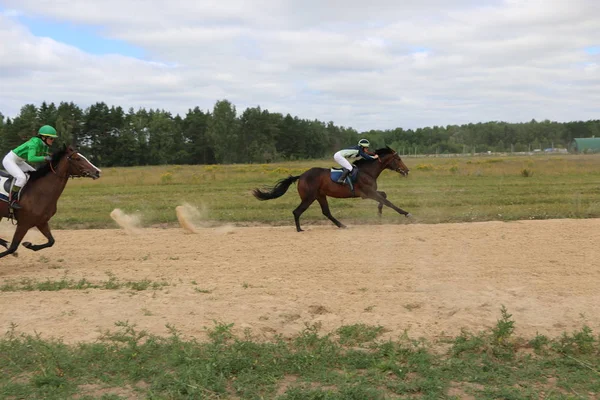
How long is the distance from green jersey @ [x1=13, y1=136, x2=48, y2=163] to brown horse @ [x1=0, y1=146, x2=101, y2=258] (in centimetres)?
21

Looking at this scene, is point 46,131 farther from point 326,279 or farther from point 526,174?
point 526,174

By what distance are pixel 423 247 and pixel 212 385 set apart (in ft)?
22.4

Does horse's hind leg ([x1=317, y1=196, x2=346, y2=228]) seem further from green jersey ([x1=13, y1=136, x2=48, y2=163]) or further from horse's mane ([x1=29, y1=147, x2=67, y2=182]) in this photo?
green jersey ([x1=13, y1=136, x2=48, y2=163])

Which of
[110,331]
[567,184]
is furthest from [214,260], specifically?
[567,184]

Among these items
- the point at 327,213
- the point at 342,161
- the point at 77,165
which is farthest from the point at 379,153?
the point at 77,165

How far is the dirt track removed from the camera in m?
6.57

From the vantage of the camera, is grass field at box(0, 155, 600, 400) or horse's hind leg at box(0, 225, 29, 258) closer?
grass field at box(0, 155, 600, 400)

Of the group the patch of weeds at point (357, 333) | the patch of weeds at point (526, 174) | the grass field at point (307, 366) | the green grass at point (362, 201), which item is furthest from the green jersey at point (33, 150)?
the patch of weeds at point (526, 174)

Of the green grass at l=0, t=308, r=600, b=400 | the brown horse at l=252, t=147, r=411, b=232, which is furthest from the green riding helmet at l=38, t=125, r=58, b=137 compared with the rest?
the brown horse at l=252, t=147, r=411, b=232

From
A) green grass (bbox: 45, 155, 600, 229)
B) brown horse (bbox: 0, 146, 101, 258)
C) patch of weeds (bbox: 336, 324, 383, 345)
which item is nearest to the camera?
patch of weeds (bbox: 336, 324, 383, 345)

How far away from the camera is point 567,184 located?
84.6 ft

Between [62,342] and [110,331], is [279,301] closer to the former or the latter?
[110,331]

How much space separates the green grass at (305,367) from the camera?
4840mm

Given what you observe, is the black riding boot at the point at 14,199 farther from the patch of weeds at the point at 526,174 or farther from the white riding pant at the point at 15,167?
the patch of weeds at the point at 526,174
